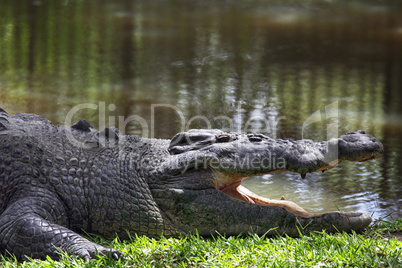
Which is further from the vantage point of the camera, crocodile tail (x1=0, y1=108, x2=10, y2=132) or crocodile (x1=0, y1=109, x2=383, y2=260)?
crocodile tail (x1=0, y1=108, x2=10, y2=132)

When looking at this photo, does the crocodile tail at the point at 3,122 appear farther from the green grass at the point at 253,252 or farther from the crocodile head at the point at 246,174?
the crocodile head at the point at 246,174

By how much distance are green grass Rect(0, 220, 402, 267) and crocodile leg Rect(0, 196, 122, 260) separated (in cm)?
8

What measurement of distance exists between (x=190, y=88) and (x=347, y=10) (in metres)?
8.03

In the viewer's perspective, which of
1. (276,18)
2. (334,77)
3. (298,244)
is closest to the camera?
(298,244)

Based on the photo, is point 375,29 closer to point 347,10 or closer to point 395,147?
point 347,10

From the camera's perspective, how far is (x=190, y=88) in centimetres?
802

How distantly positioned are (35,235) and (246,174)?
134 cm

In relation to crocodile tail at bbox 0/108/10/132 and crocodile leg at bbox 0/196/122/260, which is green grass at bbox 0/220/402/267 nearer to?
crocodile leg at bbox 0/196/122/260

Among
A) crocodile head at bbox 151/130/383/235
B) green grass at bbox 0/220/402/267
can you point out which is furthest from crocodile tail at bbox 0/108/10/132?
crocodile head at bbox 151/130/383/235

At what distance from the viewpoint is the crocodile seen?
3436 mm

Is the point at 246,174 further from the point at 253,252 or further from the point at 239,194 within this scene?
the point at 253,252

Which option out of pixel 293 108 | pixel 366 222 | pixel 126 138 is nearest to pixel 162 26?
pixel 293 108

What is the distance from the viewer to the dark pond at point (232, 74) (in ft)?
17.9

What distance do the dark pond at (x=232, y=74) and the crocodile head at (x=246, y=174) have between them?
554 mm
